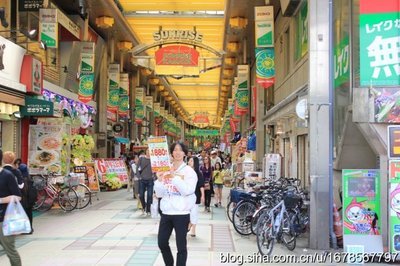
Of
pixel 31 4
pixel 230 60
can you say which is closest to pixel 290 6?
pixel 31 4

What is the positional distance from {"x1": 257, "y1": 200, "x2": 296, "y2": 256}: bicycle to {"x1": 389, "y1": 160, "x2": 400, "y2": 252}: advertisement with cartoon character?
1.68 meters

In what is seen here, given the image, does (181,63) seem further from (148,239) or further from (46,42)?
(148,239)

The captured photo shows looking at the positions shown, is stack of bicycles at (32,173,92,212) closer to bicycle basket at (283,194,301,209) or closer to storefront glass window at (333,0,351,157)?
bicycle basket at (283,194,301,209)

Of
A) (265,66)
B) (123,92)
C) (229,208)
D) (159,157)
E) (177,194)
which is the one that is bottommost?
(229,208)

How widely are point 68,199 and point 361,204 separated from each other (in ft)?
27.8

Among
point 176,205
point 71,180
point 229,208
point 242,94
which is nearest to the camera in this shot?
point 176,205

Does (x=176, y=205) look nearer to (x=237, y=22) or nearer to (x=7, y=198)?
(x=7, y=198)

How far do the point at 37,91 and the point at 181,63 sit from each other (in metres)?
5.56

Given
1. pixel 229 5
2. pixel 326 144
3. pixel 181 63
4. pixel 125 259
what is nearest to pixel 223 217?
pixel 326 144

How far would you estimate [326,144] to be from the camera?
9031mm

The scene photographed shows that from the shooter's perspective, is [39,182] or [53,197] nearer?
[39,182]

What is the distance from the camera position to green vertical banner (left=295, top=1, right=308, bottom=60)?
47.3 feet

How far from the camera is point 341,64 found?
36.9ft

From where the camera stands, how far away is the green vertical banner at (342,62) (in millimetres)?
10648
